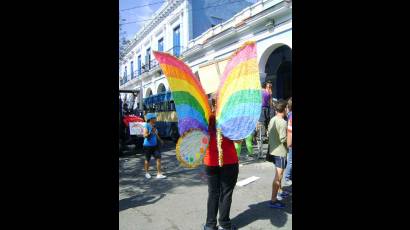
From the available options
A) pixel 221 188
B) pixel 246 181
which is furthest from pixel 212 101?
pixel 246 181

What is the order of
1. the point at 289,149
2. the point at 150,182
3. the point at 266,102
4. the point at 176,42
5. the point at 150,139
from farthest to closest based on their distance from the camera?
the point at 176,42 → the point at 266,102 → the point at 150,139 → the point at 150,182 → the point at 289,149

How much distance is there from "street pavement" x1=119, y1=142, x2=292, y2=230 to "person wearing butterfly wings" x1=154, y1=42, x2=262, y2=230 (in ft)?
3.25

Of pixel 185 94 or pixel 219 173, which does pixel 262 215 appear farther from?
pixel 185 94

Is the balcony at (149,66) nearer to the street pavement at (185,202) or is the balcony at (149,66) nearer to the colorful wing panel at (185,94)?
the street pavement at (185,202)

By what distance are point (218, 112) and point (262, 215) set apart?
192 cm

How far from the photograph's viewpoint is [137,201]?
472 centimetres

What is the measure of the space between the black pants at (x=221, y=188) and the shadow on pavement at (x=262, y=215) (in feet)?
1.78
